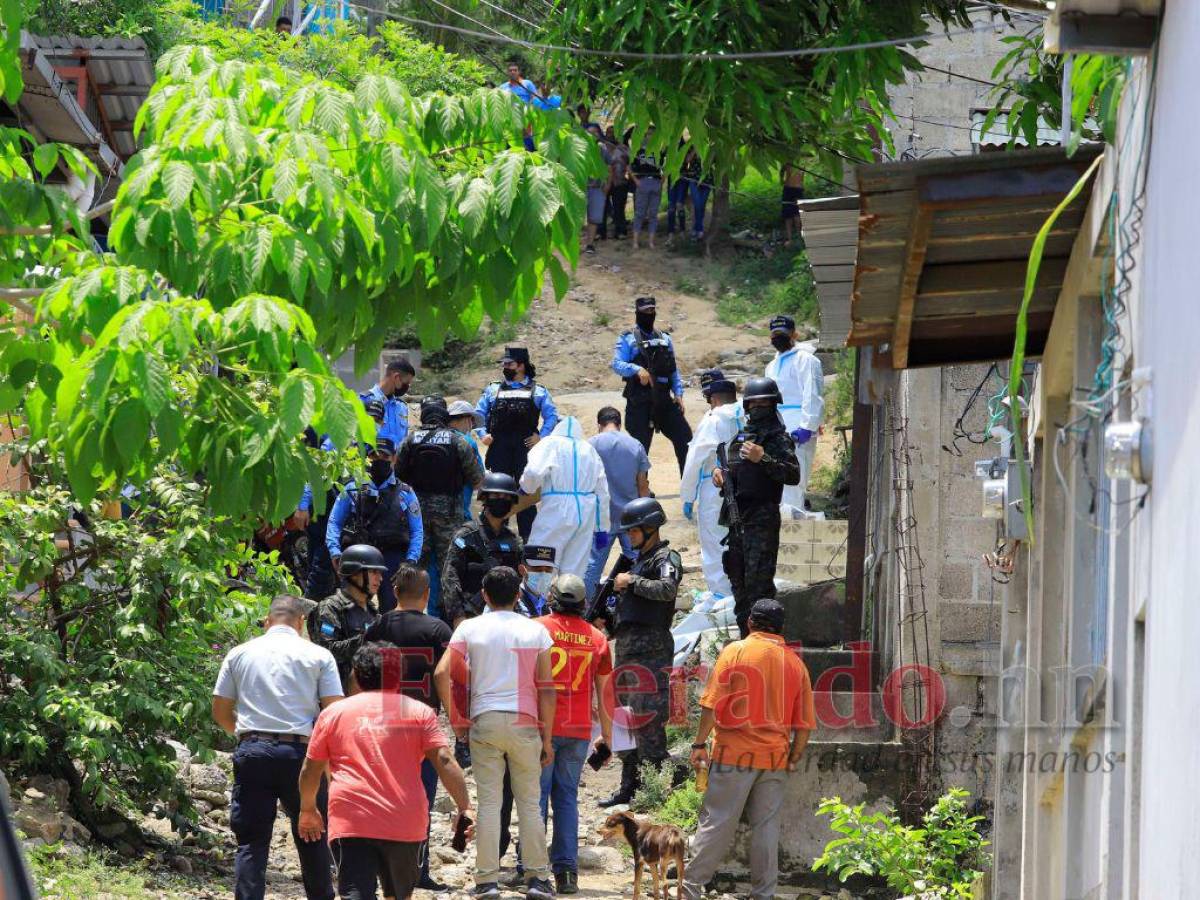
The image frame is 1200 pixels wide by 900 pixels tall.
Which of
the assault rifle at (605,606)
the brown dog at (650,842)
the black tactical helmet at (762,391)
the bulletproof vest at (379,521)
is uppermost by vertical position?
the black tactical helmet at (762,391)

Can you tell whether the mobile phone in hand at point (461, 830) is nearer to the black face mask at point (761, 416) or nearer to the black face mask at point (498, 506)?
the black face mask at point (498, 506)

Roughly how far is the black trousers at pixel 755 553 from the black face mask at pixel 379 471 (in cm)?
255

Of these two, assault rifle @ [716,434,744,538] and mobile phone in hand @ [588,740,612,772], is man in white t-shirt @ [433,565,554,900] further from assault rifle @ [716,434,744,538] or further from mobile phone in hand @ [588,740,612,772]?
assault rifle @ [716,434,744,538]

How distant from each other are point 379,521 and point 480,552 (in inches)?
42.8

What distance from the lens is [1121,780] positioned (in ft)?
18.3

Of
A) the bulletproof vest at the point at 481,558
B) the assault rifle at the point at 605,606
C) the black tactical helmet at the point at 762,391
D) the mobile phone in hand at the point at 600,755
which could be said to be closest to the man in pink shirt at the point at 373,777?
the mobile phone in hand at the point at 600,755

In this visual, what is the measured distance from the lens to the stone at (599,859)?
37.1ft

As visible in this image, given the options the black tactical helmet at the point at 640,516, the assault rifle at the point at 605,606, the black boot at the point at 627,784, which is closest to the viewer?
the black tactical helmet at the point at 640,516

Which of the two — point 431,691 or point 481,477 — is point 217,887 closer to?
point 431,691

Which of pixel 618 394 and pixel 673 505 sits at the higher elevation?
pixel 618 394

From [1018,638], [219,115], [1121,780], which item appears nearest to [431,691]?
[1018,638]

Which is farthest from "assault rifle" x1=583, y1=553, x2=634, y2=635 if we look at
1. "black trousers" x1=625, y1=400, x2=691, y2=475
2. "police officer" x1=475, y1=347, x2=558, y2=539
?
"black trousers" x1=625, y1=400, x2=691, y2=475

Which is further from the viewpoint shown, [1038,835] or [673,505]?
[673,505]

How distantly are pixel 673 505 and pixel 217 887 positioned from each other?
10.3 m
